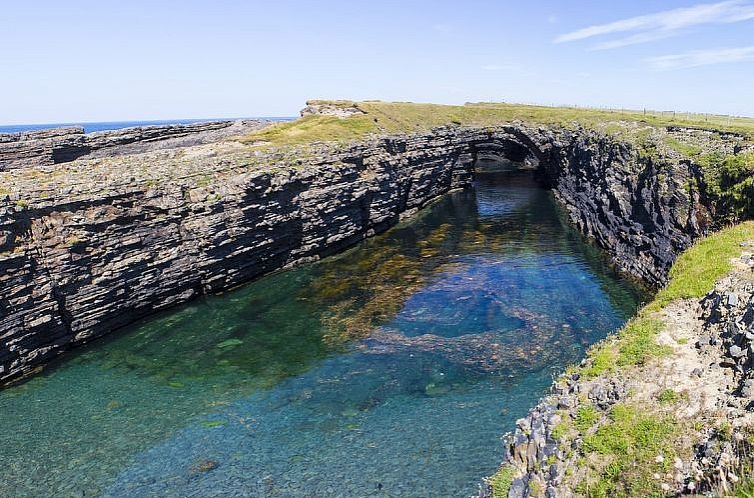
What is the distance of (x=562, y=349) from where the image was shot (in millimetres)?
34125

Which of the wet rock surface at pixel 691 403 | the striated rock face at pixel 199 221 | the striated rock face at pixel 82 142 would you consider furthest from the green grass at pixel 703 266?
the striated rock face at pixel 82 142

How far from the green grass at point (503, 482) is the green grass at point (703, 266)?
39.8 feet

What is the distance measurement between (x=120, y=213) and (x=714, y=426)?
141ft

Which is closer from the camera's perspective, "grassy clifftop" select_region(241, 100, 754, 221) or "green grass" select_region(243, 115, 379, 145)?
"grassy clifftop" select_region(241, 100, 754, 221)

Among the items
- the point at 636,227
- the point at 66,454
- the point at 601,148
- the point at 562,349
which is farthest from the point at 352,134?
the point at 66,454

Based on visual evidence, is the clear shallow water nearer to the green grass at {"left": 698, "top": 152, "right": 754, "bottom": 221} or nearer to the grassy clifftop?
the green grass at {"left": 698, "top": 152, "right": 754, "bottom": 221}

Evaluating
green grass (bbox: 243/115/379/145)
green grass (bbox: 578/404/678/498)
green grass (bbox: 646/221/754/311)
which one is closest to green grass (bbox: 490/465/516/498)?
green grass (bbox: 578/404/678/498)

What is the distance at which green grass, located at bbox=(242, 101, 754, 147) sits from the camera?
6406cm

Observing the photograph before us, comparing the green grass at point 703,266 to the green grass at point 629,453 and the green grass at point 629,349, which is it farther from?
the green grass at point 629,453

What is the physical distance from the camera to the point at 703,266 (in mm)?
26422

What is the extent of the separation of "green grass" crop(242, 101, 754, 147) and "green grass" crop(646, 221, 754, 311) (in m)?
21.2

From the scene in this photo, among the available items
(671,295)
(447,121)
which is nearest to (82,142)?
(447,121)

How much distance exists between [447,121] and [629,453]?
83.6 m

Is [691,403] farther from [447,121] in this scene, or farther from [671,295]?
[447,121]
